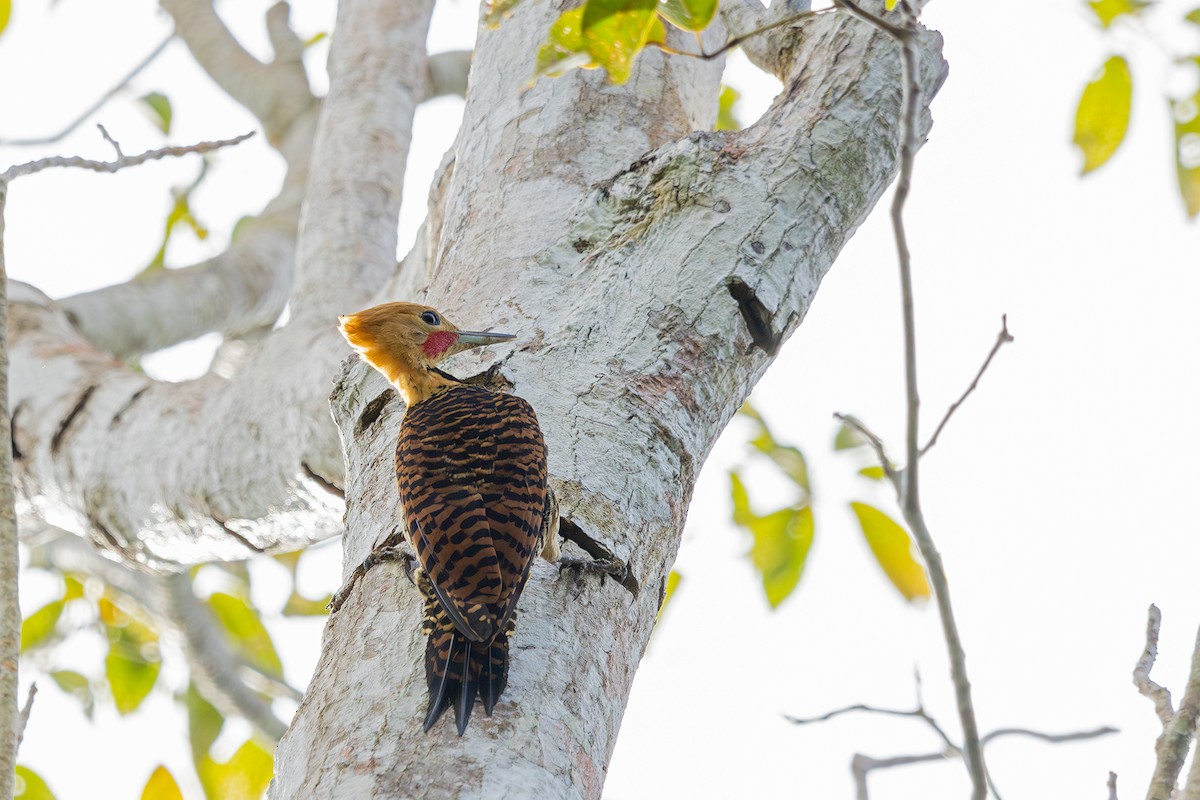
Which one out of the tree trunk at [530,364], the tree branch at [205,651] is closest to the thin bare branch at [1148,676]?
the tree trunk at [530,364]

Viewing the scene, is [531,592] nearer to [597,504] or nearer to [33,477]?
[597,504]

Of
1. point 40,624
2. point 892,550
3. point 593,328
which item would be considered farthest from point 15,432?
point 892,550

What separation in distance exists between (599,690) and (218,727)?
4.13m

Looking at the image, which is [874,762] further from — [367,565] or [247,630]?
[247,630]

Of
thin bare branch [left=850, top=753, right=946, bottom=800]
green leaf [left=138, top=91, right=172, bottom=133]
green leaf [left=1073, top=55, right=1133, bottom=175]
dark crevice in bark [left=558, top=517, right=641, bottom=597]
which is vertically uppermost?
green leaf [left=138, top=91, right=172, bottom=133]

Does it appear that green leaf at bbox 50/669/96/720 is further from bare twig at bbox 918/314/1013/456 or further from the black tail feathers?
bare twig at bbox 918/314/1013/456

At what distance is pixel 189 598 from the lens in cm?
565

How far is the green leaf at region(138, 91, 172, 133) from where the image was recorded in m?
6.82

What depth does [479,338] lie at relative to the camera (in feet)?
9.25

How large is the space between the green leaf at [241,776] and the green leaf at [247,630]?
1496 millimetres

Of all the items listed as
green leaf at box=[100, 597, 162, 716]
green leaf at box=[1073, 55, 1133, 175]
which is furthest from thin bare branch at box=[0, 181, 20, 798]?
green leaf at box=[100, 597, 162, 716]

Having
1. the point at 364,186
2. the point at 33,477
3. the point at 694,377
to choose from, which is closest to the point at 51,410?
the point at 33,477

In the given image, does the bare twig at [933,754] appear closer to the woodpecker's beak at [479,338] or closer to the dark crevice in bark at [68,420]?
the woodpecker's beak at [479,338]

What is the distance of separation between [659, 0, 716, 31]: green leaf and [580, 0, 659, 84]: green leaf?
0.12 meters
